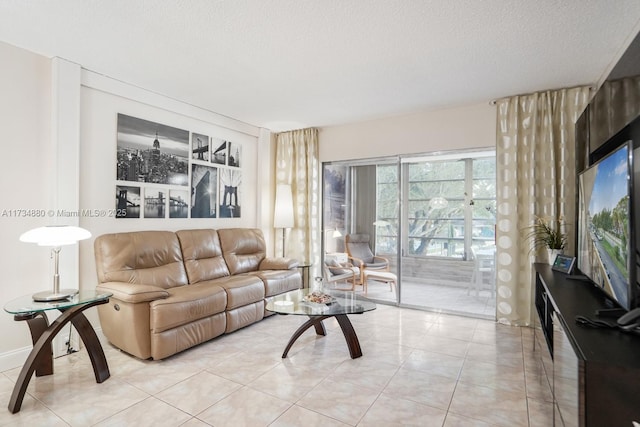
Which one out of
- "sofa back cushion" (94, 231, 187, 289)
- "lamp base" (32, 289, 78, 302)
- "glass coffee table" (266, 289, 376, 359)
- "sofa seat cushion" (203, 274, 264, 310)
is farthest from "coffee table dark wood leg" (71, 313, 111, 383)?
"glass coffee table" (266, 289, 376, 359)

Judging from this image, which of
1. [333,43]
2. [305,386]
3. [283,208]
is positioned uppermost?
[333,43]

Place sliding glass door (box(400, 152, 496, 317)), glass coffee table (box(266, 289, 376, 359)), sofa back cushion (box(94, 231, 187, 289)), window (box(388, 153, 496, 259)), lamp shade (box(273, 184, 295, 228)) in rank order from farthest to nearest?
window (box(388, 153, 496, 259)), sliding glass door (box(400, 152, 496, 317)), lamp shade (box(273, 184, 295, 228)), sofa back cushion (box(94, 231, 187, 289)), glass coffee table (box(266, 289, 376, 359))

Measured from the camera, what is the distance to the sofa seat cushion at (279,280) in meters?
3.74

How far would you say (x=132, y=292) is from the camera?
8.49 ft

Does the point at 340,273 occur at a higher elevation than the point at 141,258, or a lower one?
lower

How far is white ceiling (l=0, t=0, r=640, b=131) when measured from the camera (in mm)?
2113

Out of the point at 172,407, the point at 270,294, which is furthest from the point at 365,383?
the point at 270,294

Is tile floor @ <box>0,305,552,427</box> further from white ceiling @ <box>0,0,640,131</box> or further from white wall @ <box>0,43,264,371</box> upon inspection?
white ceiling @ <box>0,0,640,131</box>

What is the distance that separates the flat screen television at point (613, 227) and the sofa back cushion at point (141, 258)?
11.4 feet

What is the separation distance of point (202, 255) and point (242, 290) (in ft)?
2.52

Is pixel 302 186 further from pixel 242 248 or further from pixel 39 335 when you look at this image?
pixel 39 335

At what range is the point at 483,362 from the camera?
2717 mm

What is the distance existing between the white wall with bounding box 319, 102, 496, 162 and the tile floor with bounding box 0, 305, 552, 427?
2.27 m

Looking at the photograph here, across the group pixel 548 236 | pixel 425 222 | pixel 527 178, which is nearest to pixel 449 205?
pixel 425 222
